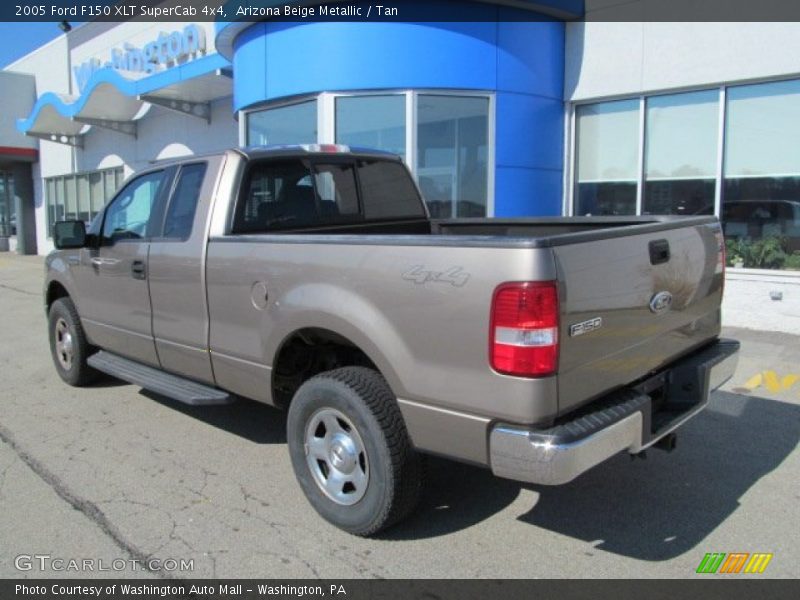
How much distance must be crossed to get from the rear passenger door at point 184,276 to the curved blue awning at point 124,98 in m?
8.62

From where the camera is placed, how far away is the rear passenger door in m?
4.22

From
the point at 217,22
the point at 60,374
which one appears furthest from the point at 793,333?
the point at 217,22

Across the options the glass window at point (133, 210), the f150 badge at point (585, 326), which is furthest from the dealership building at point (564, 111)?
the f150 badge at point (585, 326)

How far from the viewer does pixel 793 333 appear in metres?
8.02

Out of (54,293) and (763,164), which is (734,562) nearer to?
(54,293)

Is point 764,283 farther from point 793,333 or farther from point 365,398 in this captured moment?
point 365,398

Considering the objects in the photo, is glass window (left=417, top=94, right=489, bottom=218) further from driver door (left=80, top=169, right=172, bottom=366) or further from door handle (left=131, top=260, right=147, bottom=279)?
door handle (left=131, top=260, right=147, bottom=279)

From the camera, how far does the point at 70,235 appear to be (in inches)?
209

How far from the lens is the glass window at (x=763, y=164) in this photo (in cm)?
828

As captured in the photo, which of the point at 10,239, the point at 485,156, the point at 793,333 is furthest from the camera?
the point at 10,239

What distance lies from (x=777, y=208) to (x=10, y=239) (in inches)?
1074

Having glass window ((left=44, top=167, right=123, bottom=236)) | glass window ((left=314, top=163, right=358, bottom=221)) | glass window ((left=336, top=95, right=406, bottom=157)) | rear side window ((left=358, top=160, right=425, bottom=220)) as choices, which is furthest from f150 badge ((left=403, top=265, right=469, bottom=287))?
glass window ((left=44, top=167, right=123, bottom=236))

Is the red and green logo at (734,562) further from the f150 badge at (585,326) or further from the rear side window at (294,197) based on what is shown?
the rear side window at (294,197)

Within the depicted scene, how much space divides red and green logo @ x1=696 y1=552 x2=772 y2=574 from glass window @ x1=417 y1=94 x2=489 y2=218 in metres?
6.95
